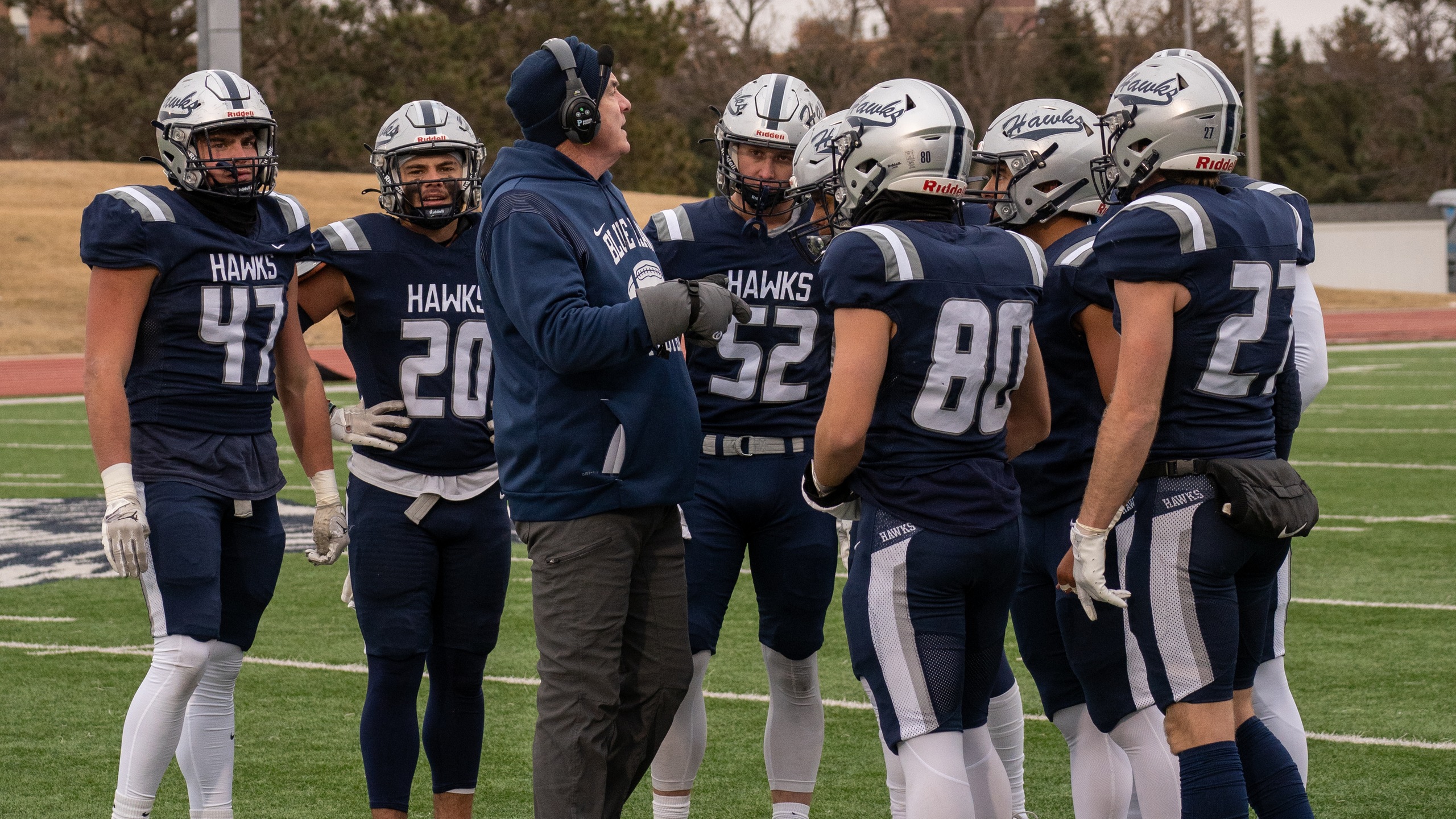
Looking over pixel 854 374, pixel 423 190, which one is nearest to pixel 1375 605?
pixel 854 374

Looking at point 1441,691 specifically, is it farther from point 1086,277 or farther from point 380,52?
point 380,52

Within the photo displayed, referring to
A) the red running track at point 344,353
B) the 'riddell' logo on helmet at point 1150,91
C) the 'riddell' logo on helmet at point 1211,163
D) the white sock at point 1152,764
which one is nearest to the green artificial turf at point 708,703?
the white sock at point 1152,764

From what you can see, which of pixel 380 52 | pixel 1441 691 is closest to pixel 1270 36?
pixel 380 52

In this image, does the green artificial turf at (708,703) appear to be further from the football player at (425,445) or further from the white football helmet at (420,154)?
the white football helmet at (420,154)

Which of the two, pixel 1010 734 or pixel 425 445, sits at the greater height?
pixel 425 445

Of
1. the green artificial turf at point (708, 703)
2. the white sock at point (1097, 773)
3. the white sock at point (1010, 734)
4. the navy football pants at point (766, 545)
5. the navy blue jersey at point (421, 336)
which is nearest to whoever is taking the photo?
the white sock at point (1097, 773)

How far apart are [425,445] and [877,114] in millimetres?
1509

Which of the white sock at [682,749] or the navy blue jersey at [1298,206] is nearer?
the navy blue jersey at [1298,206]

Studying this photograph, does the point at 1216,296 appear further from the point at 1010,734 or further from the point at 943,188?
the point at 1010,734

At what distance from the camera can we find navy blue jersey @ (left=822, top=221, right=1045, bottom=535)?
327 centimetres

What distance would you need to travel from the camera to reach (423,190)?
13.9ft

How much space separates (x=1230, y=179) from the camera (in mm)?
3641

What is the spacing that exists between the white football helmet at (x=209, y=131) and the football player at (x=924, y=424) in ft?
5.33

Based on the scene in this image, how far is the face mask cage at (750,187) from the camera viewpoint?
4414mm
